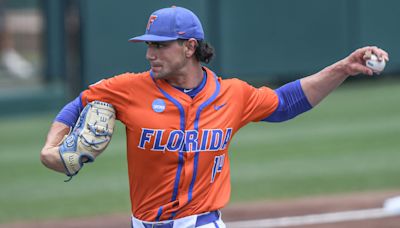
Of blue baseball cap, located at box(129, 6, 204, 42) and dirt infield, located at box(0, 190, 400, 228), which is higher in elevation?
blue baseball cap, located at box(129, 6, 204, 42)

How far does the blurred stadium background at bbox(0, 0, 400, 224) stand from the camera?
30.7 feet

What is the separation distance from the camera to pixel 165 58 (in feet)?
14.6

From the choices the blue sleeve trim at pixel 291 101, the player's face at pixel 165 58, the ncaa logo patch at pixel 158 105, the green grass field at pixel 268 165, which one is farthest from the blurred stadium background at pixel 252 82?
the player's face at pixel 165 58

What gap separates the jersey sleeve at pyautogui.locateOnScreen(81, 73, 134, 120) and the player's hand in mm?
1120

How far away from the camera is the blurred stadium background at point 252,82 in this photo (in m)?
9.36

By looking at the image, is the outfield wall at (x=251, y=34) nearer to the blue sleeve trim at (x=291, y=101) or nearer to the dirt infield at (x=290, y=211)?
the dirt infield at (x=290, y=211)

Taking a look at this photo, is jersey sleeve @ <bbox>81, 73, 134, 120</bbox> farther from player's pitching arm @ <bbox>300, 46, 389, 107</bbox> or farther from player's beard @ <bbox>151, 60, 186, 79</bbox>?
player's pitching arm @ <bbox>300, 46, 389, 107</bbox>

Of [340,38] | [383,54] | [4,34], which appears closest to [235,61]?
[340,38]

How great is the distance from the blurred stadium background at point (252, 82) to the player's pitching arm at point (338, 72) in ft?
13.3

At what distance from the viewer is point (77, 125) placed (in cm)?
446

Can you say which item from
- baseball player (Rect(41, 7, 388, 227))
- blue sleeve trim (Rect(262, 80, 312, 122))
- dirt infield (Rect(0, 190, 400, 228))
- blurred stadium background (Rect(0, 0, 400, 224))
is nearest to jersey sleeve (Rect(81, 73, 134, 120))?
baseball player (Rect(41, 7, 388, 227))

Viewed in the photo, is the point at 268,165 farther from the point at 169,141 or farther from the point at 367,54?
the point at 169,141

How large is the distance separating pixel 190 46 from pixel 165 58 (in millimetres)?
180

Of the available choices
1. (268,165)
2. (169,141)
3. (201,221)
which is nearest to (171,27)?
(169,141)
